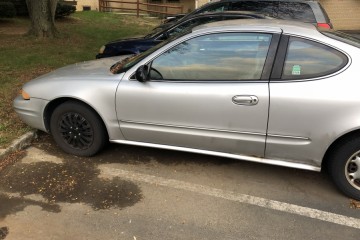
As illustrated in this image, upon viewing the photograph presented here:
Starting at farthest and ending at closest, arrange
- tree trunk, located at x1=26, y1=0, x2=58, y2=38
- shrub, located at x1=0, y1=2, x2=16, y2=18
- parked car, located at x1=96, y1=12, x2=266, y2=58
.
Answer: shrub, located at x1=0, y1=2, x2=16, y2=18, tree trunk, located at x1=26, y1=0, x2=58, y2=38, parked car, located at x1=96, y1=12, x2=266, y2=58

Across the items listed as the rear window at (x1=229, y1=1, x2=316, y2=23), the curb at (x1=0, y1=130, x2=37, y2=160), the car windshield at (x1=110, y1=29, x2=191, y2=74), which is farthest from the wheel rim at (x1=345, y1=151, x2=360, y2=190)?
the rear window at (x1=229, y1=1, x2=316, y2=23)

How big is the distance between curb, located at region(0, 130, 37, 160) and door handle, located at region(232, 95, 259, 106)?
8.69ft

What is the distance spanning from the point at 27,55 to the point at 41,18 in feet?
7.55

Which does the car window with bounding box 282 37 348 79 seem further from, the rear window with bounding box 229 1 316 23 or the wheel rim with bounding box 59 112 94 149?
the rear window with bounding box 229 1 316 23

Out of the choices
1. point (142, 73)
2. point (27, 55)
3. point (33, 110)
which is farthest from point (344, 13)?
point (33, 110)

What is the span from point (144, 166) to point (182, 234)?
1.24 m

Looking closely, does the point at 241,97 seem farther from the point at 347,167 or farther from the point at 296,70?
the point at 347,167

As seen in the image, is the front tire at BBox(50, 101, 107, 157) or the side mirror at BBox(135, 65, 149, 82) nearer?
the side mirror at BBox(135, 65, 149, 82)

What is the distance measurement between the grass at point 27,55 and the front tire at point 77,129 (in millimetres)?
700

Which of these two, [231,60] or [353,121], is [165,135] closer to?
[231,60]

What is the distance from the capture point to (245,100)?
3.53m

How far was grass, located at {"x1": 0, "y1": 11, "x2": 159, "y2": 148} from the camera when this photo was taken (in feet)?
17.4

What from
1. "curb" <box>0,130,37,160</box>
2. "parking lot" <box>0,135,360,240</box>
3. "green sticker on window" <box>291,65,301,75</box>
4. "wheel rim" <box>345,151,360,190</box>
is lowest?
"parking lot" <box>0,135,360,240</box>

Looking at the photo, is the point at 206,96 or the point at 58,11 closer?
the point at 206,96
